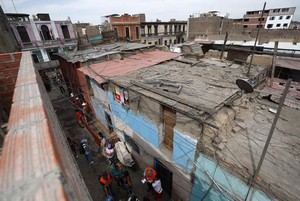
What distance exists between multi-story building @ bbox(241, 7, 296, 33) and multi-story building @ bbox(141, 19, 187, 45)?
25.4 meters

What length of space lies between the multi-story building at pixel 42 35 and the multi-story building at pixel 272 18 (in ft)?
183

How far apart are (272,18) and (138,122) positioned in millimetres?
73719

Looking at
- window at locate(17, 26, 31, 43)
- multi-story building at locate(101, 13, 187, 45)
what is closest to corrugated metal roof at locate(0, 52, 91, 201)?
multi-story building at locate(101, 13, 187, 45)

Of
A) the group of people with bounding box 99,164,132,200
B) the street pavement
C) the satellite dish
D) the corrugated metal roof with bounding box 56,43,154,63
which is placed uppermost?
the corrugated metal roof with bounding box 56,43,154,63

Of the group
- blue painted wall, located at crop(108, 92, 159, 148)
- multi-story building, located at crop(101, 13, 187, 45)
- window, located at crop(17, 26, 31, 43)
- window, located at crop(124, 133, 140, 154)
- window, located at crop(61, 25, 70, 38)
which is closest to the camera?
blue painted wall, located at crop(108, 92, 159, 148)

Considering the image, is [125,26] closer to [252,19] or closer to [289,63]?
[289,63]

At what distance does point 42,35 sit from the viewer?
25406 millimetres

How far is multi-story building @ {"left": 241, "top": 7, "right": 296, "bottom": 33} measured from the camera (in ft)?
168

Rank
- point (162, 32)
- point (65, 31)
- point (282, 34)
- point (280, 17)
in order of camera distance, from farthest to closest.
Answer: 1. point (280, 17)
2. point (162, 32)
3. point (65, 31)
4. point (282, 34)

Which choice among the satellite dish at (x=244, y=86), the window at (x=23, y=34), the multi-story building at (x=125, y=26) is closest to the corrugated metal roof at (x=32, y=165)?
the satellite dish at (x=244, y=86)

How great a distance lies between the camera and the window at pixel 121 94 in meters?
8.73

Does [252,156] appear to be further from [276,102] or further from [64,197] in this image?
[64,197]

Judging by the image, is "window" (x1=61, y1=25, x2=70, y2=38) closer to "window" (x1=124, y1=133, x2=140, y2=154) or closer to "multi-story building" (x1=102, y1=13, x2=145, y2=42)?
"multi-story building" (x1=102, y1=13, x2=145, y2=42)

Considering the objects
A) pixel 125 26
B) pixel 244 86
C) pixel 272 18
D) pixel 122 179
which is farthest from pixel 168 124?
pixel 272 18
